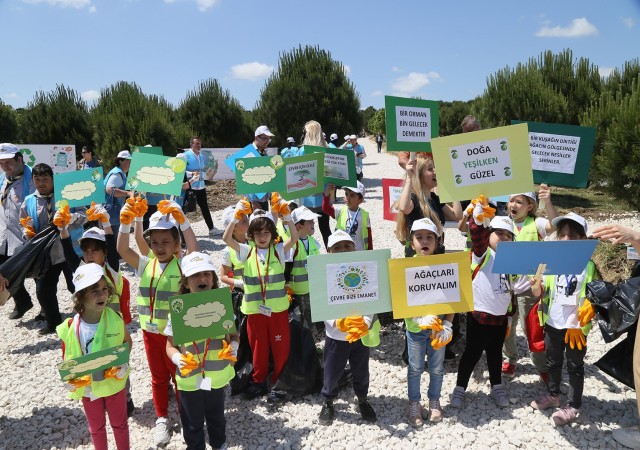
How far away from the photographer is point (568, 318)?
11.8 feet

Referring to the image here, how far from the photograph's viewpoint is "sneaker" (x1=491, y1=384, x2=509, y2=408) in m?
4.01

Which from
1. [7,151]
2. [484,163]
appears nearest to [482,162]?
[484,163]

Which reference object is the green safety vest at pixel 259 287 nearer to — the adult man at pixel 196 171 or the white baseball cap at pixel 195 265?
the white baseball cap at pixel 195 265

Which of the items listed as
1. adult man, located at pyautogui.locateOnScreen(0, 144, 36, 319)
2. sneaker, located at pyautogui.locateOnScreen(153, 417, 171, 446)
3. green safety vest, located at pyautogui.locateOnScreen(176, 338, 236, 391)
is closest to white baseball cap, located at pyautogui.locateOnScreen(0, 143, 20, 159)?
adult man, located at pyautogui.locateOnScreen(0, 144, 36, 319)

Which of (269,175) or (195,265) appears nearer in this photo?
(195,265)

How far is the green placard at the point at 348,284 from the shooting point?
3512mm

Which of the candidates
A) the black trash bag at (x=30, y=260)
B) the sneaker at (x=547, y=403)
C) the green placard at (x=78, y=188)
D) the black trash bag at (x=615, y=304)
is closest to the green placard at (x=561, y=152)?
the black trash bag at (x=615, y=304)

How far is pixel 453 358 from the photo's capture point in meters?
4.88

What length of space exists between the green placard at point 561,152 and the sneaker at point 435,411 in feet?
7.95

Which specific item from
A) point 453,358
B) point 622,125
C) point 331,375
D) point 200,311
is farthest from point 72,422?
point 622,125

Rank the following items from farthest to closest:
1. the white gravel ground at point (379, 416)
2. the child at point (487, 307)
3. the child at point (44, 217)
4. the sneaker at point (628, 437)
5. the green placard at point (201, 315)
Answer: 1. the child at point (44, 217)
2. the child at point (487, 307)
3. the white gravel ground at point (379, 416)
4. the sneaker at point (628, 437)
5. the green placard at point (201, 315)

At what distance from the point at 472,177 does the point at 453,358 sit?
2184mm

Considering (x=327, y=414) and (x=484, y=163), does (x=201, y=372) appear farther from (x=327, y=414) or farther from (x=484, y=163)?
(x=484, y=163)

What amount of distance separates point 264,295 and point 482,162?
7.64 ft
